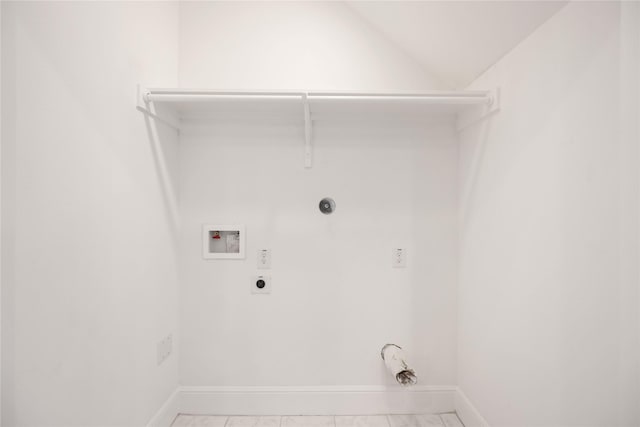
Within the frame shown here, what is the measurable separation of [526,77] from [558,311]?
106 centimetres

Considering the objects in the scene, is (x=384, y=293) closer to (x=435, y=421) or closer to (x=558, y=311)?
(x=435, y=421)

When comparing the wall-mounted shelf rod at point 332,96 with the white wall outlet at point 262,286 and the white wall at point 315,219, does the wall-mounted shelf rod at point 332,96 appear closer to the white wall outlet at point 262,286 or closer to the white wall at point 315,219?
the white wall at point 315,219

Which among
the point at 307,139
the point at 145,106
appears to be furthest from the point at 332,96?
the point at 145,106

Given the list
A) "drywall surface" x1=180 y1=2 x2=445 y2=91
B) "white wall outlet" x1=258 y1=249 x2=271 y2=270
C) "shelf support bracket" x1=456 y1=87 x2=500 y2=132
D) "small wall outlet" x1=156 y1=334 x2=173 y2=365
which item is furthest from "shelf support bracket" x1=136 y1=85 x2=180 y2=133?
"shelf support bracket" x1=456 y1=87 x2=500 y2=132

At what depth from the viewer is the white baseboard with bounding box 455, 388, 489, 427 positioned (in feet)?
5.85

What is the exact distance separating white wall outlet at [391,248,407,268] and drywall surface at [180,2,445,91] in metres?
1.11

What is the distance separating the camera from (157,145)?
1.77 m

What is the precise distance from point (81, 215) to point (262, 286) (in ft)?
3.75

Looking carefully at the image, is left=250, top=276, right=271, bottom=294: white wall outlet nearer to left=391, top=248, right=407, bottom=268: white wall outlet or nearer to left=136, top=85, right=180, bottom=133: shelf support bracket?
left=391, top=248, right=407, bottom=268: white wall outlet

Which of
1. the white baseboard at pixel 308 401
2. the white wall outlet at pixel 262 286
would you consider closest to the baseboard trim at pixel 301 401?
the white baseboard at pixel 308 401

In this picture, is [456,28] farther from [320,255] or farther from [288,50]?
[320,255]

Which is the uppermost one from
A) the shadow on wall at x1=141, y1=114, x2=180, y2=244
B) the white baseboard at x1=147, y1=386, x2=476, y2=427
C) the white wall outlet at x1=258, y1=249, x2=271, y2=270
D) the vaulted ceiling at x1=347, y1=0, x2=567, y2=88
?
the vaulted ceiling at x1=347, y1=0, x2=567, y2=88

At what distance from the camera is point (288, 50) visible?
2055mm

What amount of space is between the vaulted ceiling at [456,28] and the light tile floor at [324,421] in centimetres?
222
